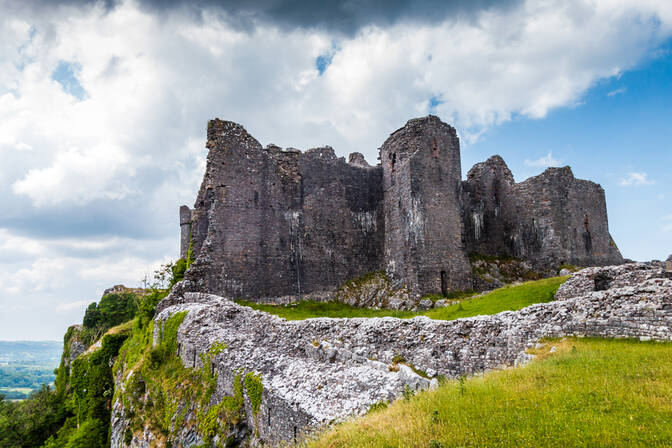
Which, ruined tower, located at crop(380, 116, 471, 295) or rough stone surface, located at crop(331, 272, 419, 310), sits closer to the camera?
rough stone surface, located at crop(331, 272, 419, 310)

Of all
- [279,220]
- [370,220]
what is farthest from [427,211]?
[279,220]

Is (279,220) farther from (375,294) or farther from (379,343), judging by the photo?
(379,343)

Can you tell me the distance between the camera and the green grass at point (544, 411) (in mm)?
5035

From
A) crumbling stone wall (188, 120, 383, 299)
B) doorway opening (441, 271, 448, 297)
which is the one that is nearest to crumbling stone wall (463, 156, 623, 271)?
doorway opening (441, 271, 448, 297)

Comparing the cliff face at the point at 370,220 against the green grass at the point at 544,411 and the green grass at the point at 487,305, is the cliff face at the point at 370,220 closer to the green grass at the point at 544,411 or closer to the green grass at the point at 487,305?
the green grass at the point at 487,305

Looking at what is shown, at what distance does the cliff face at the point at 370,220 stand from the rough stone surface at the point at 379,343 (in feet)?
31.1

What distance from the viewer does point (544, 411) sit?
5.77 metres

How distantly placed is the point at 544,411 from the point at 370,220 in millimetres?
24262

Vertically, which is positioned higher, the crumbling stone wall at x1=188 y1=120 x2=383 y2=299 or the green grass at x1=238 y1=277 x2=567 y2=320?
the crumbling stone wall at x1=188 y1=120 x2=383 y2=299

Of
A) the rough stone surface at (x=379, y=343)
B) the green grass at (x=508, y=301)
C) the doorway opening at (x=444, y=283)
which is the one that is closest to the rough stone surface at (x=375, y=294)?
the doorway opening at (x=444, y=283)

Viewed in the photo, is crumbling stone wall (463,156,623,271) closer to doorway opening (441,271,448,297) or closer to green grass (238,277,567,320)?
doorway opening (441,271,448,297)

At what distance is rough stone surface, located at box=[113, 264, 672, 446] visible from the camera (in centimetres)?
829

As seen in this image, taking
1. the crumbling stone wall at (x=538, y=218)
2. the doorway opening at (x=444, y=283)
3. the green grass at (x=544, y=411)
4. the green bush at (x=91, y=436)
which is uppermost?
the crumbling stone wall at (x=538, y=218)

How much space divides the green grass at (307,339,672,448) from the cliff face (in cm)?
1722
